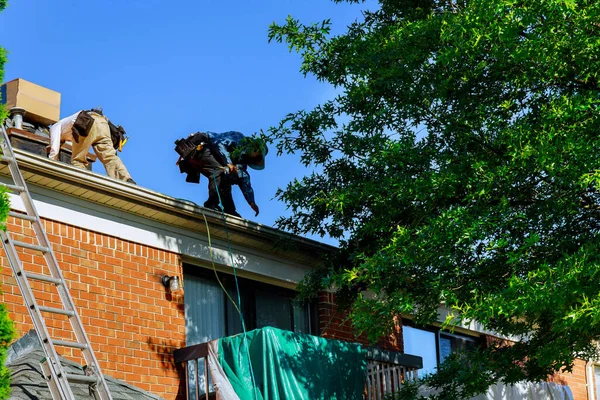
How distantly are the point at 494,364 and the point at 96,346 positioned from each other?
→ 4.88m

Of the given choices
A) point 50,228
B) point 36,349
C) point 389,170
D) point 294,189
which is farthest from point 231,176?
point 36,349

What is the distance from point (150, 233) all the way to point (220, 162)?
2381 millimetres

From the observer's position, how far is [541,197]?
45.3 feet

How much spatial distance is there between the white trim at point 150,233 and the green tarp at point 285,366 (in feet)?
5.44

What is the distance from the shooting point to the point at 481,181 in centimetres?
1327

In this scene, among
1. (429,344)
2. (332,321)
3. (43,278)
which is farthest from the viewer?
(429,344)

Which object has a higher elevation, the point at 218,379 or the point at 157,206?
the point at 157,206

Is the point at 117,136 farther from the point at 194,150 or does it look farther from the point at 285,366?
the point at 285,366

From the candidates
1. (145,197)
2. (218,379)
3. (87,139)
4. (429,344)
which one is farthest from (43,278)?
(429,344)

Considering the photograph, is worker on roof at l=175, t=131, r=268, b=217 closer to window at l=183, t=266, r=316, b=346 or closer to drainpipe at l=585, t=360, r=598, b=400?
window at l=183, t=266, r=316, b=346

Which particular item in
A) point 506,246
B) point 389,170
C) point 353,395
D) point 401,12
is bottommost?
point 353,395

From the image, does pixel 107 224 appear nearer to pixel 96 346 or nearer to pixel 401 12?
pixel 96 346

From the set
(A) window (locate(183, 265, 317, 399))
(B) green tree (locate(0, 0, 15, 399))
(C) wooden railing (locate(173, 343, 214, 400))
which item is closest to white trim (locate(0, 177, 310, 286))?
(A) window (locate(183, 265, 317, 399))

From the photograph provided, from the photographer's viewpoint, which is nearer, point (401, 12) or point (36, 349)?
point (36, 349)
